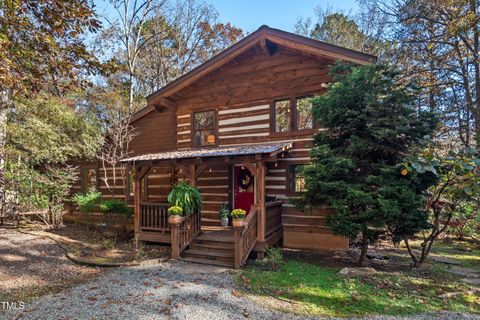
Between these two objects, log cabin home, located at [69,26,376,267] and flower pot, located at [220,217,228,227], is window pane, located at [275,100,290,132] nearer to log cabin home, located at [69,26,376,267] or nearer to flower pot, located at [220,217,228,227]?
log cabin home, located at [69,26,376,267]

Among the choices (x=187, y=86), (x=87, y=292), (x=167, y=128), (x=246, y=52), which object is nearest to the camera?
(x=87, y=292)

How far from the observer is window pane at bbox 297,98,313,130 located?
9465mm

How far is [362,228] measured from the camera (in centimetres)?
674

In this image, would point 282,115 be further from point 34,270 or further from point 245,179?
point 34,270

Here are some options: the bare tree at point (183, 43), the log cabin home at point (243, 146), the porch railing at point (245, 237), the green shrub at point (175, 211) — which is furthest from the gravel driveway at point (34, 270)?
the bare tree at point (183, 43)

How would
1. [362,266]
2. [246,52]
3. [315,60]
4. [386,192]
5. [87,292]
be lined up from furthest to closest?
[246,52], [315,60], [362,266], [386,192], [87,292]

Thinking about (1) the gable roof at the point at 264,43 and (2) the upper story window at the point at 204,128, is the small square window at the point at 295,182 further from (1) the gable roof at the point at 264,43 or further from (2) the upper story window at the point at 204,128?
(1) the gable roof at the point at 264,43

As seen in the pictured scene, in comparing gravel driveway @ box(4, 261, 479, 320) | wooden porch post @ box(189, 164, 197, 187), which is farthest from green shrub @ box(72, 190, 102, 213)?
gravel driveway @ box(4, 261, 479, 320)

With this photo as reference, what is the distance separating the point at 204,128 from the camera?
11461 millimetres

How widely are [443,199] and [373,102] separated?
10.8 feet

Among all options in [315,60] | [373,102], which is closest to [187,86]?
[315,60]

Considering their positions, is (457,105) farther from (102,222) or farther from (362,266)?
(102,222)

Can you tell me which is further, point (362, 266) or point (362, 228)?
point (362, 266)

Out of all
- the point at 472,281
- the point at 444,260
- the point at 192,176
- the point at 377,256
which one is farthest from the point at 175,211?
the point at 444,260
